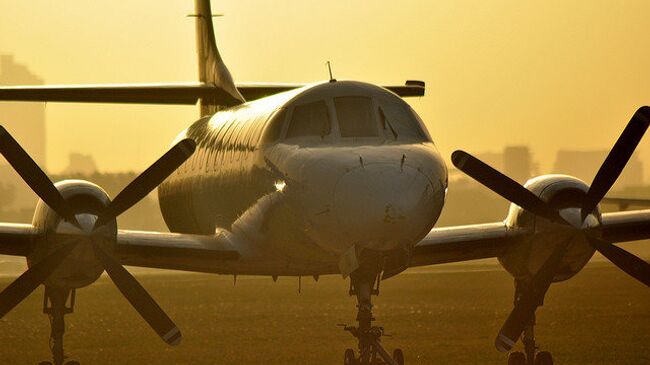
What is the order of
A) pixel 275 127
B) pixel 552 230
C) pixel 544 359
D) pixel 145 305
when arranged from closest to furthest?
pixel 275 127, pixel 145 305, pixel 552 230, pixel 544 359

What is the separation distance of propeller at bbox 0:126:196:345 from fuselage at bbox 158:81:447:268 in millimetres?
1291

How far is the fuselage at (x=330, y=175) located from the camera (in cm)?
1543

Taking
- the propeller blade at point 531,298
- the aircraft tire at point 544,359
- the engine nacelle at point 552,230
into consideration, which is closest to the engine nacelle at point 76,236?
the propeller blade at point 531,298

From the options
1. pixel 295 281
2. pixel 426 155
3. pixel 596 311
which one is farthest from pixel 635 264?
pixel 295 281

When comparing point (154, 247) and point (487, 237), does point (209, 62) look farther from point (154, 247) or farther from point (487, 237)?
point (487, 237)

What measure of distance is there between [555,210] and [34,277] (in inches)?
288

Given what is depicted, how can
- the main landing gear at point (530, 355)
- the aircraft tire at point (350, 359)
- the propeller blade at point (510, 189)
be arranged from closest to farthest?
the aircraft tire at point (350, 359), the propeller blade at point (510, 189), the main landing gear at point (530, 355)

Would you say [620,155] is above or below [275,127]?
below

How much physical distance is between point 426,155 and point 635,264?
4.82m

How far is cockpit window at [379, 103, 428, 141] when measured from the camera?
16797 millimetres

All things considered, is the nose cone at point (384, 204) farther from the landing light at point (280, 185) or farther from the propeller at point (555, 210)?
the propeller at point (555, 210)

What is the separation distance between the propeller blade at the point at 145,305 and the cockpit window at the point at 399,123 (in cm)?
432

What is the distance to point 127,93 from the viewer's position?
82.1 ft

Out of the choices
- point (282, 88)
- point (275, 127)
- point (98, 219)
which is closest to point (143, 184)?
point (98, 219)
